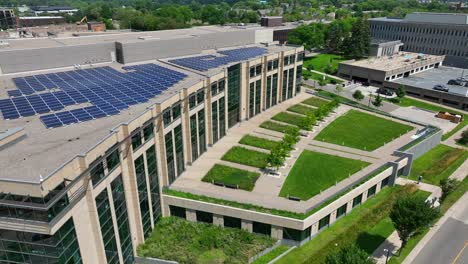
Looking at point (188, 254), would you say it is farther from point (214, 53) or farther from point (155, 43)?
point (214, 53)

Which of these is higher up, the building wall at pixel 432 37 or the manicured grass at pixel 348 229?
the building wall at pixel 432 37

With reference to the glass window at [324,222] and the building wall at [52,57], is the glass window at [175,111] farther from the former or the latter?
the building wall at [52,57]

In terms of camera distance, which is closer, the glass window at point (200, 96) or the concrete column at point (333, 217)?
the concrete column at point (333, 217)

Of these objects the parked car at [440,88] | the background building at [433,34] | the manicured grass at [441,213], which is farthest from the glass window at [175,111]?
the background building at [433,34]

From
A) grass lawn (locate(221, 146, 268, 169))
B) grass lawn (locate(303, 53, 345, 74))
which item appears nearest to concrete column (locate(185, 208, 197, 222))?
grass lawn (locate(221, 146, 268, 169))

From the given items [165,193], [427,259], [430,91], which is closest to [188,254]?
[165,193]

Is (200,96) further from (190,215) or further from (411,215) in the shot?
(411,215)
